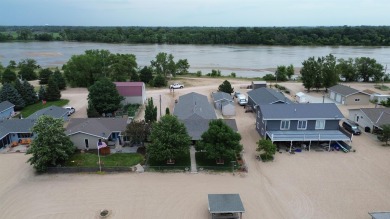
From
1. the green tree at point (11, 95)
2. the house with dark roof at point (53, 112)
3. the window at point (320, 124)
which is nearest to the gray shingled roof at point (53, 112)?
the house with dark roof at point (53, 112)

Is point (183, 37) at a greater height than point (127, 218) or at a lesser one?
greater

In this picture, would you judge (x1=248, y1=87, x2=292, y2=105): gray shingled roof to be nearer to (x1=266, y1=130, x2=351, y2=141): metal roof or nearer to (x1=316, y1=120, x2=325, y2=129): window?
(x1=316, y1=120, x2=325, y2=129): window

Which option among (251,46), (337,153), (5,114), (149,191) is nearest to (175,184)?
(149,191)

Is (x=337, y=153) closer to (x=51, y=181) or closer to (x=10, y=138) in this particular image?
(x=51, y=181)

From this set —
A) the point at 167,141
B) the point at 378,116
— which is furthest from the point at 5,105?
the point at 378,116

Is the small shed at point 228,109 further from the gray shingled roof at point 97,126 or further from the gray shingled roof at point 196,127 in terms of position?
the gray shingled roof at point 97,126

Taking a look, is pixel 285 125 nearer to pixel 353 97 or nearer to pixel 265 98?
pixel 265 98
